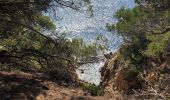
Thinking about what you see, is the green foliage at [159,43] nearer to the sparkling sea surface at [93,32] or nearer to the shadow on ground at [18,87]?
the sparkling sea surface at [93,32]

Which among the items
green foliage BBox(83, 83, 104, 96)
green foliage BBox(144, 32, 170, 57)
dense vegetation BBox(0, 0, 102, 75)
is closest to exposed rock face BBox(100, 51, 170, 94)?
green foliage BBox(144, 32, 170, 57)

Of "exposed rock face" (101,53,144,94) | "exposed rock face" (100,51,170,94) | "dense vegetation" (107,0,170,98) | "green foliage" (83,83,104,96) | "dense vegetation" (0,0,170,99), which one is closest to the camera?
"green foliage" (83,83,104,96)

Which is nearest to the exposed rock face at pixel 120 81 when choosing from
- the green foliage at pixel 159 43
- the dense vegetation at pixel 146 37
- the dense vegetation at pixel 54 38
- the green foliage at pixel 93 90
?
the dense vegetation at pixel 146 37

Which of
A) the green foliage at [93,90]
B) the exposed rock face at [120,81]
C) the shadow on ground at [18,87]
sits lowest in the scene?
the exposed rock face at [120,81]

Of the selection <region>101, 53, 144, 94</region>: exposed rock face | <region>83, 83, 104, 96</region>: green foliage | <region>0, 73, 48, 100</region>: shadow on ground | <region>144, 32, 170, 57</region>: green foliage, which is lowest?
<region>101, 53, 144, 94</region>: exposed rock face

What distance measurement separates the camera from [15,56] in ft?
40.0

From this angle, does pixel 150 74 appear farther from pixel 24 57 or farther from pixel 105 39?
pixel 24 57

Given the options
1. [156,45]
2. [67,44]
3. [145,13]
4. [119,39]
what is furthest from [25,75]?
[119,39]

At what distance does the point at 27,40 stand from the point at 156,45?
5.21 metres

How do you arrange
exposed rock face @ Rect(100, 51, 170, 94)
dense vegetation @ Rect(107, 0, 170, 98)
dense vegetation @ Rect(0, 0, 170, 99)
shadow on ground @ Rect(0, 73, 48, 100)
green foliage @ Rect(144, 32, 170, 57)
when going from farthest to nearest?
exposed rock face @ Rect(100, 51, 170, 94) → dense vegetation @ Rect(107, 0, 170, 98) → green foliage @ Rect(144, 32, 170, 57) → dense vegetation @ Rect(0, 0, 170, 99) → shadow on ground @ Rect(0, 73, 48, 100)

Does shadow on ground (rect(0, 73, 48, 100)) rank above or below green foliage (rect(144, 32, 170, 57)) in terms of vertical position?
below

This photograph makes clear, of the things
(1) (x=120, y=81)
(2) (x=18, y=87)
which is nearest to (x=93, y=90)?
(2) (x=18, y=87)

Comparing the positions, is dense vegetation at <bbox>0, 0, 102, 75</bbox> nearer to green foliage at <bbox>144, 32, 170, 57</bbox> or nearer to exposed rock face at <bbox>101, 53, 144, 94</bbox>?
green foliage at <bbox>144, 32, 170, 57</bbox>

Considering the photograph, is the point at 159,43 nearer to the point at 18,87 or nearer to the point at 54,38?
the point at 54,38
